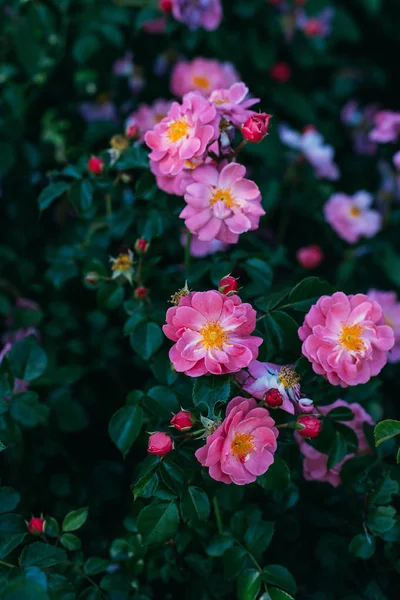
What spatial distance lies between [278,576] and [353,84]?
219 cm

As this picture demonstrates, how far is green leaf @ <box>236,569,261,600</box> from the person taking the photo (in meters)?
1.00

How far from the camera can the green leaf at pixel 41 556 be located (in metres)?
0.94

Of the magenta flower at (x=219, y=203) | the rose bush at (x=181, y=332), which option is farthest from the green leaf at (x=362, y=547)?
the magenta flower at (x=219, y=203)

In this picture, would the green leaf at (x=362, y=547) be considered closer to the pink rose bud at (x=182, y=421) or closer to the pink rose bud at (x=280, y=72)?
the pink rose bud at (x=182, y=421)

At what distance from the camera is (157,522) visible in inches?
37.9

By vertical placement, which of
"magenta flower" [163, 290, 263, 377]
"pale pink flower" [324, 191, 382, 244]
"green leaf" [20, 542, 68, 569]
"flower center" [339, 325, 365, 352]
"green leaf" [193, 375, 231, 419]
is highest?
"magenta flower" [163, 290, 263, 377]

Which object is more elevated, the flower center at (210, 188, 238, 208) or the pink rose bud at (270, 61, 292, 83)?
the flower center at (210, 188, 238, 208)

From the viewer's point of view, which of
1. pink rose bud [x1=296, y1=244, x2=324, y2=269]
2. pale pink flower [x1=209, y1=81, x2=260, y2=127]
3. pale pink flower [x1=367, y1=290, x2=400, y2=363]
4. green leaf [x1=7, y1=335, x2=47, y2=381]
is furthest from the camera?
pink rose bud [x1=296, y1=244, x2=324, y2=269]

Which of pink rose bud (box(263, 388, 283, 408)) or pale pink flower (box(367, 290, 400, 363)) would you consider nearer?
pink rose bud (box(263, 388, 283, 408))

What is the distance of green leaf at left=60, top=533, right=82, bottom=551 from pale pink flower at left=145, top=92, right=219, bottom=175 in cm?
63

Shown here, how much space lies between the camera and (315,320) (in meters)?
1.00

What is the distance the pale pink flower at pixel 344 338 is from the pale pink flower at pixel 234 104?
0.35m

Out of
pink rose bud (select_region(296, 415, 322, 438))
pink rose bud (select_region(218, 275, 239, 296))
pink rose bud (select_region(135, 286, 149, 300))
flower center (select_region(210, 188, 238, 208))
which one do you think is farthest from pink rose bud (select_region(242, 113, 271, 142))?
pink rose bud (select_region(296, 415, 322, 438))

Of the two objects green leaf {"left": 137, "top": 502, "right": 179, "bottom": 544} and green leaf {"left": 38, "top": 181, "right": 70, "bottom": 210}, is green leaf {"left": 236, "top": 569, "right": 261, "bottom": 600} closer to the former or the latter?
green leaf {"left": 137, "top": 502, "right": 179, "bottom": 544}
